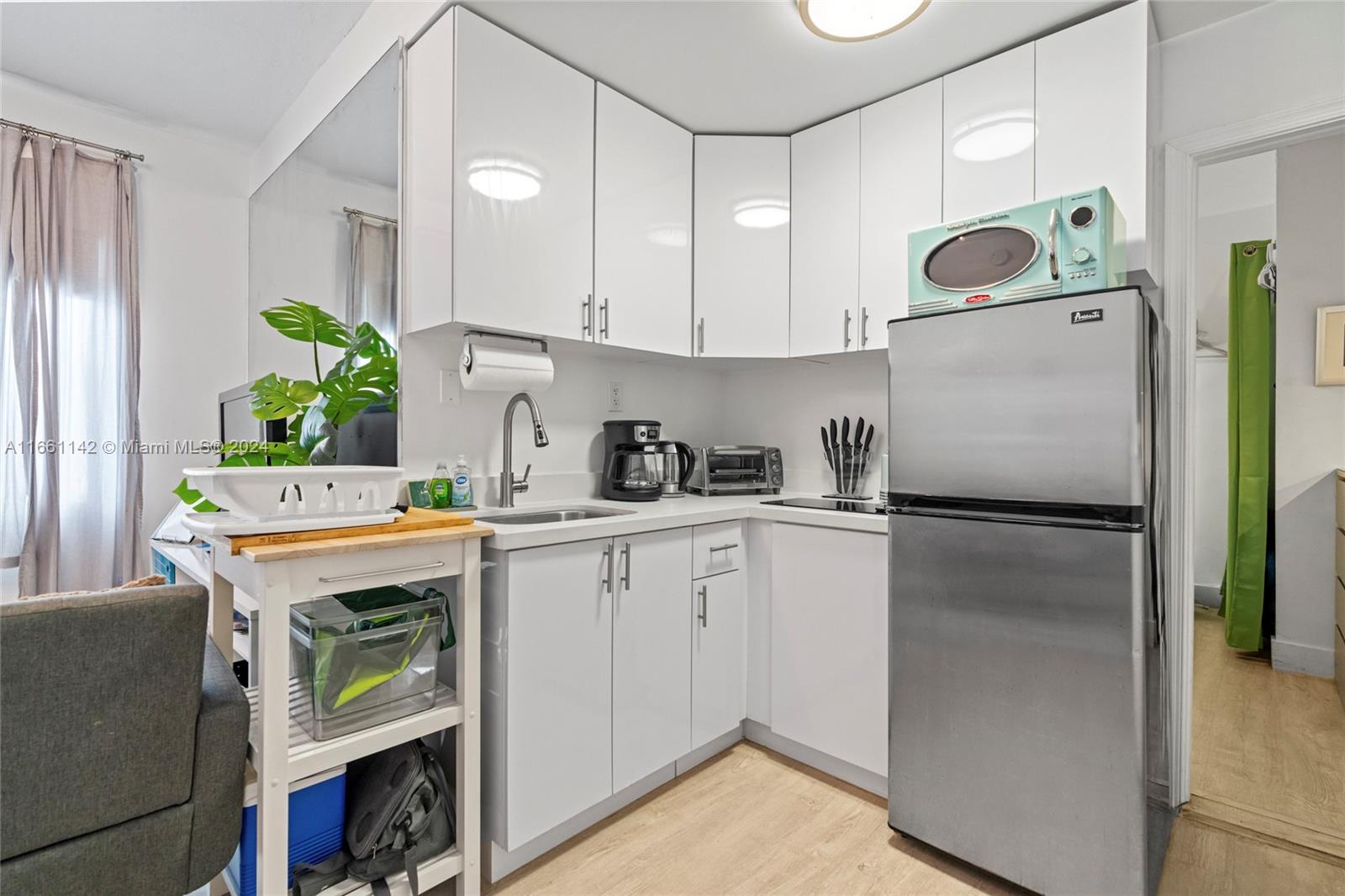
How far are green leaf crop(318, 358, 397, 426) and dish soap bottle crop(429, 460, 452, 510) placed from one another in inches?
12.0

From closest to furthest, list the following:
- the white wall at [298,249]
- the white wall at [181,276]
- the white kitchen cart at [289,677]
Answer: the white kitchen cart at [289,677]
the white wall at [298,249]
the white wall at [181,276]

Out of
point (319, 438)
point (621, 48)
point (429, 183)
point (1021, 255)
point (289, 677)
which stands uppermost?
point (621, 48)

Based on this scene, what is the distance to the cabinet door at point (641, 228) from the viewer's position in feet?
7.10

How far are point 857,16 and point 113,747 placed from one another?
7.36 feet

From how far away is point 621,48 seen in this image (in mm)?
1966

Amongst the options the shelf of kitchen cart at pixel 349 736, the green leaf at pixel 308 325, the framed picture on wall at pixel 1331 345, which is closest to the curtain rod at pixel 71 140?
the green leaf at pixel 308 325

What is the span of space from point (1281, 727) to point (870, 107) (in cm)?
283

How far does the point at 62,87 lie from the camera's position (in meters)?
2.62

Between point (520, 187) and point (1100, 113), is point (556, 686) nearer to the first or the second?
point (520, 187)

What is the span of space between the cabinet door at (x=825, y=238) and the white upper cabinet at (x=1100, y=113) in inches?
24.4

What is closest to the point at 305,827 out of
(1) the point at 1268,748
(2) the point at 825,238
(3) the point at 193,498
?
(3) the point at 193,498

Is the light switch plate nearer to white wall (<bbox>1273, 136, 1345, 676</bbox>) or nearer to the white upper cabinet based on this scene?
the white upper cabinet

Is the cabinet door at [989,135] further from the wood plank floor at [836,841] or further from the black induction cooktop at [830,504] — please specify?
the wood plank floor at [836,841]

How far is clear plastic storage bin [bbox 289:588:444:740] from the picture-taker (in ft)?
4.51
